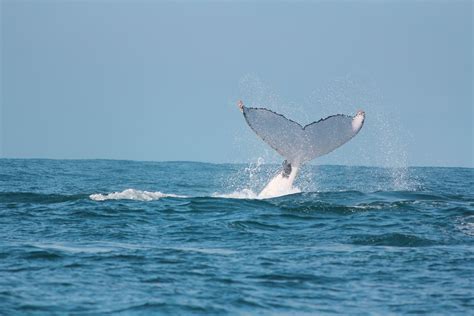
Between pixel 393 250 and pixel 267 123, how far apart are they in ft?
14.6

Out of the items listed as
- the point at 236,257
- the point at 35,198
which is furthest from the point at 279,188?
the point at 236,257

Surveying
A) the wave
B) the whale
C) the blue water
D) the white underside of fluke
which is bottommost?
the blue water

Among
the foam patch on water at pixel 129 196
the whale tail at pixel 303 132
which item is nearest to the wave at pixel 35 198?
the foam patch on water at pixel 129 196

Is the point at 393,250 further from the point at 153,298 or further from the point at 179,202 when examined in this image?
the point at 179,202

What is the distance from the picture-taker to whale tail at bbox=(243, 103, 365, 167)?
1470cm

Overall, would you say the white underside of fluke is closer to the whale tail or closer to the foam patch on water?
the whale tail

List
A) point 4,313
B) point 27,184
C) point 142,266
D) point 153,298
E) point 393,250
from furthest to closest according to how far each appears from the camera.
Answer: point 27,184 < point 393,250 < point 142,266 < point 153,298 < point 4,313

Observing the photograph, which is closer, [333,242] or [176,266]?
[176,266]

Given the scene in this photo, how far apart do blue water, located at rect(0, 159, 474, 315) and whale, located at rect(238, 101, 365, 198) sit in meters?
1.05

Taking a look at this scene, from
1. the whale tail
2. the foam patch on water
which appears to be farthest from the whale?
the foam patch on water

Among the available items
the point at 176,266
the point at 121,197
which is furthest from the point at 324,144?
the point at 176,266

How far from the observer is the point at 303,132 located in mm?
15109

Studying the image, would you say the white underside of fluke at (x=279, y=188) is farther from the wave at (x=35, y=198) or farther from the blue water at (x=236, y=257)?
the wave at (x=35, y=198)

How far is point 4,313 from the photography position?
7.66 m
